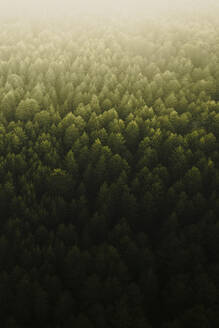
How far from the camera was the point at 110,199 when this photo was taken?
8.55 metres

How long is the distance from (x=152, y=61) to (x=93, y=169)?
340 inches

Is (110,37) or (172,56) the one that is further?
(110,37)

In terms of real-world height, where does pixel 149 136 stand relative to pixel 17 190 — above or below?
above

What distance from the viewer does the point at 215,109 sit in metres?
10.5

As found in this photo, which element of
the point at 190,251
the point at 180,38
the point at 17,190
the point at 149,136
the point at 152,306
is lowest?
the point at 152,306

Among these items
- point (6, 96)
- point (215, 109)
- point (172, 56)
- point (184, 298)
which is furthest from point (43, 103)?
point (184, 298)

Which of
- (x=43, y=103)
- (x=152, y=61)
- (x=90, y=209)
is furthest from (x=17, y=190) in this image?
(x=152, y=61)

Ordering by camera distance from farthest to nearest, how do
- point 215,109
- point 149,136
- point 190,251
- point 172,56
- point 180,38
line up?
point 180,38 < point 172,56 < point 215,109 < point 149,136 < point 190,251

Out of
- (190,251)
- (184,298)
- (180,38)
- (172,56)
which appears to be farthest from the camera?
(180,38)

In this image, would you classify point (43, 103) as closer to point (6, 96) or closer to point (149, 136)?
point (6, 96)

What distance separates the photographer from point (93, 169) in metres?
9.05

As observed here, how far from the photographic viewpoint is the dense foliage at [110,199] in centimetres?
695

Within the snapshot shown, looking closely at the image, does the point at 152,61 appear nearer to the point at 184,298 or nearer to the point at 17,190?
the point at 17,190

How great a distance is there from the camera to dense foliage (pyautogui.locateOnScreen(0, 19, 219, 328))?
695cm
